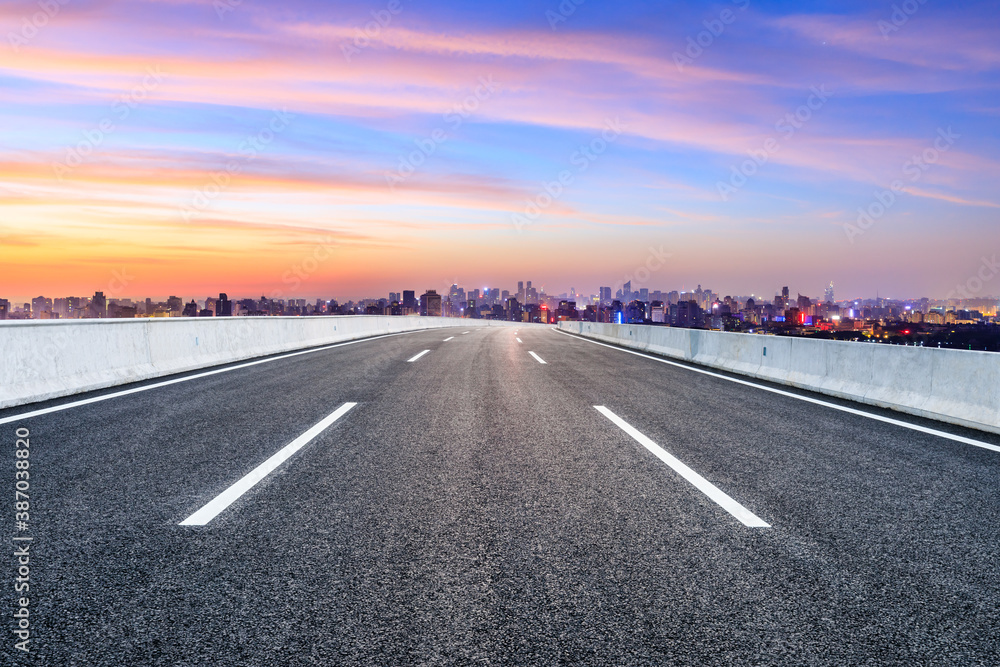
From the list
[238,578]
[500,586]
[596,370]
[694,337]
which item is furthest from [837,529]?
[694,337]

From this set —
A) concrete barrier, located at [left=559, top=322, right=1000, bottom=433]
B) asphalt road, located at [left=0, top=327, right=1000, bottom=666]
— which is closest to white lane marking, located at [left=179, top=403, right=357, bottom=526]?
asphalt road, located at [left=0, top=327, right=1000, bottom=666]

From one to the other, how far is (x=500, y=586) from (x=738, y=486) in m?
2.58

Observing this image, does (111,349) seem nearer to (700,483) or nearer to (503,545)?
(503,545)

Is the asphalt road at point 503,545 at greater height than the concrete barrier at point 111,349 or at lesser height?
lesser

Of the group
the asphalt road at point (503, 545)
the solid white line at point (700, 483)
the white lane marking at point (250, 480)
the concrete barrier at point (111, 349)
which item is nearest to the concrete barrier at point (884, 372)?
the asphalt road at point (503, 545)

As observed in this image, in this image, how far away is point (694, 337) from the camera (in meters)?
17.1

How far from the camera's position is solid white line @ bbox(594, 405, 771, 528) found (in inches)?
168

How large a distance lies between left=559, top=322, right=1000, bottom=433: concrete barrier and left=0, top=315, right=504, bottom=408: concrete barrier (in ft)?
36.5

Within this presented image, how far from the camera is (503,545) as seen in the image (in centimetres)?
375

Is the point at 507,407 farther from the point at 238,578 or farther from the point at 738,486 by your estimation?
the point at 238,578

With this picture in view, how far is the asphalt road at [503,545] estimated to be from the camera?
2725 mm

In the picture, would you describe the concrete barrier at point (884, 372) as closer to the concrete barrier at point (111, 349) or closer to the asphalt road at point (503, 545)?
the asphalt road at point (503, 545)

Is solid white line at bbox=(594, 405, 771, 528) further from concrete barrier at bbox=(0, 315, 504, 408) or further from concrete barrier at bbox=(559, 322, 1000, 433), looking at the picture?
concrete barrier at bbox=(0, 315, 504, 408)

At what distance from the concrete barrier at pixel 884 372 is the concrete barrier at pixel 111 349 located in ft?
36.5
